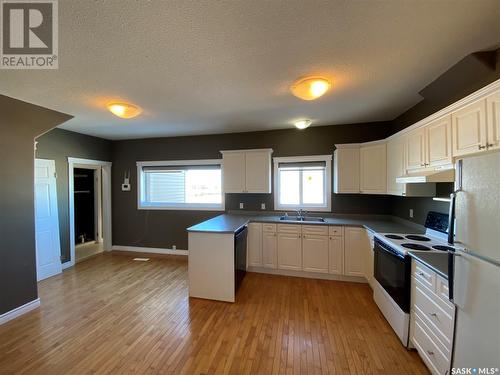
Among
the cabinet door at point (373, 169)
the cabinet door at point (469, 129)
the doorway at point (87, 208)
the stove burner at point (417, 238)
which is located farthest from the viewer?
Answer: the doorway at point (87, 208)

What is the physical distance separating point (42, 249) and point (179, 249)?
2.25m

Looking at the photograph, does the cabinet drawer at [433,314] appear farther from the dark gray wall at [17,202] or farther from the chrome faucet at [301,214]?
the dark gray wall at [17,202]

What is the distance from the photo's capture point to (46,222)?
139 inches

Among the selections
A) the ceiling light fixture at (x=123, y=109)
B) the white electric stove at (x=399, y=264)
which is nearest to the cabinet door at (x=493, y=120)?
the white electric stove at (x=399, y=264)

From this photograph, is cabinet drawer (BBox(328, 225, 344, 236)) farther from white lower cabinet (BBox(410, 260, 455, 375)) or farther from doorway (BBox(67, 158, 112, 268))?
doorway (BBox(67, 158, 112, 268))

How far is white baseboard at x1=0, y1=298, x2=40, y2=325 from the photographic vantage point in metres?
2.33

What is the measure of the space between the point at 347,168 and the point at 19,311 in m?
4.90

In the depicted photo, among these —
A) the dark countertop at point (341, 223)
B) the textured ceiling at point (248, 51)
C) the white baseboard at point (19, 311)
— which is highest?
the textured ceiling at point (248, 51)

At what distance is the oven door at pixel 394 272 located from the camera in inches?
76.5

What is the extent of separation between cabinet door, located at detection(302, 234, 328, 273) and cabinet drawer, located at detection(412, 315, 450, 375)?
149cm

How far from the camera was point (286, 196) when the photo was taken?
13.4 feet

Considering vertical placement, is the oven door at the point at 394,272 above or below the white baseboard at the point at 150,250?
above

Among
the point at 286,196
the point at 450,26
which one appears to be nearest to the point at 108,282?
the point at 286,196

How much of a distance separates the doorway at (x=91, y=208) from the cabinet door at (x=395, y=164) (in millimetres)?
5626
